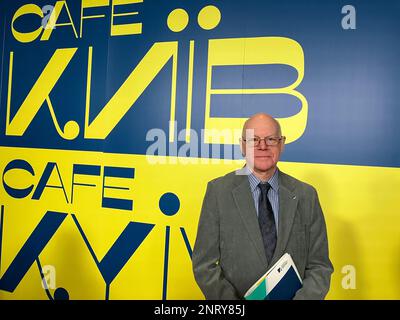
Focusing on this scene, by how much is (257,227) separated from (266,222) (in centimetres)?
5

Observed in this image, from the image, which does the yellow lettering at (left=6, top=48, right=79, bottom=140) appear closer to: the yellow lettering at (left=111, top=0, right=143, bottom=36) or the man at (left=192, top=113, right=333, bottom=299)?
the yellow lettering at (left=111, top=0, right=143, bottom=36)

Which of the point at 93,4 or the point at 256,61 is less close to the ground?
the point at 93,4

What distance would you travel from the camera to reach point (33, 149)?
319 centimetres

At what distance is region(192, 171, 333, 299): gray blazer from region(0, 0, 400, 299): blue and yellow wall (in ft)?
3.02

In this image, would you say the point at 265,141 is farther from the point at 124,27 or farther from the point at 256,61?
the point at 124,27

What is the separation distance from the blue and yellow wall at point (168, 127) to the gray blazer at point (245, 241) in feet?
3.02

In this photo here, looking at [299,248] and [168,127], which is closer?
[299,248]

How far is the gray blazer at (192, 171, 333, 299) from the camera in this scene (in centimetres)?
150

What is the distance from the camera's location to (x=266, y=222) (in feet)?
5.11

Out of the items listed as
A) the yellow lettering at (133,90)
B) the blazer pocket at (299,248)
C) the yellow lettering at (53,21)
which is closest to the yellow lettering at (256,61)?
the yellow lettering at (133,90)

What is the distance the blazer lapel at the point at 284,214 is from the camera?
150 cm

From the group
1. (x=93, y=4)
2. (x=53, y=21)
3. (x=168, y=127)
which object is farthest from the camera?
(x=53, y=21)

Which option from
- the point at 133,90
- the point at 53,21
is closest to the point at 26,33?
the point at 53,21

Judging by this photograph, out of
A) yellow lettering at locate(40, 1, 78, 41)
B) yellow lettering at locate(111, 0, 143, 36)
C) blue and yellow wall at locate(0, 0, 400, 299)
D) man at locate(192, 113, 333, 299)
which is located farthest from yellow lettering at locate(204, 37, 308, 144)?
yellow lettering at locate(40, 1, 78, 41)
